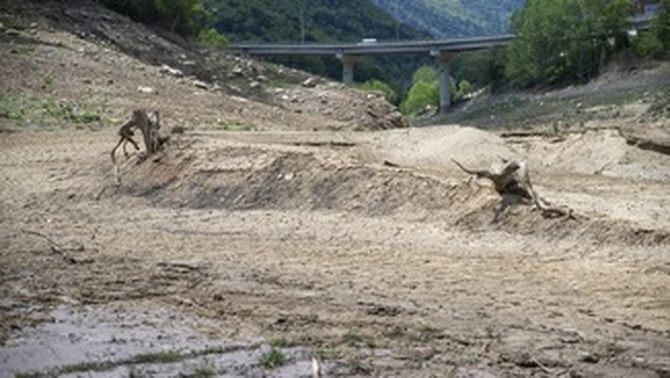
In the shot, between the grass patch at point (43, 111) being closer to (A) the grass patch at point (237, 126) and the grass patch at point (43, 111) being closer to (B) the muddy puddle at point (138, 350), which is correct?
(A) the grass patch at point (237, 126)

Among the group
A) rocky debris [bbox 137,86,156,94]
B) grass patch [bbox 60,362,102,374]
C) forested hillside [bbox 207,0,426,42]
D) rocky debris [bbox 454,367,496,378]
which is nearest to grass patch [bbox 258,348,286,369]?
grass patch [bbox 60,362,102,374]

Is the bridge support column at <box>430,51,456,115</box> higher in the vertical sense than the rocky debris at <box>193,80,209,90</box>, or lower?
lower

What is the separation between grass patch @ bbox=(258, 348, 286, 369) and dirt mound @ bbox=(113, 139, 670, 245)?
568cm

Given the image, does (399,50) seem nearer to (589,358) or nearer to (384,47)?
(384,47)

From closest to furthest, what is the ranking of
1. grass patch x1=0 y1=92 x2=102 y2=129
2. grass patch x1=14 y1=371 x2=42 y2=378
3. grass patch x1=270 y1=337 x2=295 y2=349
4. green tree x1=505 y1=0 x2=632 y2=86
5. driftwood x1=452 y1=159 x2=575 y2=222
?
grass patch x1=14 y1=371 x2=42 y2=378 < grass patch x1=270 y1=337 x2=295 y2=349 < driftwood x1=452 y1=159 x2=575 y2=222 < grass patch x1=0 y1=92 x2=102 y2=129 < green tree x1=505 y1=0 x2=632 y2=86

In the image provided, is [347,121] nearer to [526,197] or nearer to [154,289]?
[526,197]

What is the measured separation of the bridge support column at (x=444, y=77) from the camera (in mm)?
90125

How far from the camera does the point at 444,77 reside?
90.4 metres

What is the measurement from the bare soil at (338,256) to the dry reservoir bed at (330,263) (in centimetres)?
3

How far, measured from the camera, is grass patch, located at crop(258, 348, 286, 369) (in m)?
9.09

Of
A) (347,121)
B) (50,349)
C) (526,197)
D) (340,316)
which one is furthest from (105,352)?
(347,121)

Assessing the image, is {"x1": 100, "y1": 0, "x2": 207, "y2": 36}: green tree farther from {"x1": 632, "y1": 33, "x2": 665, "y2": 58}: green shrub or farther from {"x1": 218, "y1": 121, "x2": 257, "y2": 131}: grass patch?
{"x1": 632, "y1": 33, "x2": 665, "y2": 58}: green shrub

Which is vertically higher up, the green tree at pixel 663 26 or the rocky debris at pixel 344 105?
the rocky debris at pixel 344 105

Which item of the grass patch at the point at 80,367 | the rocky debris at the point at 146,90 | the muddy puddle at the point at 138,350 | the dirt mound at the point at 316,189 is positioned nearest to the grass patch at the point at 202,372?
the muddy puddle at the point at 138,350
